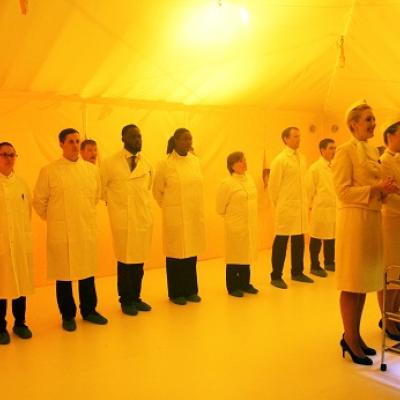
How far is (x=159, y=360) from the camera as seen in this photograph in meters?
3.19

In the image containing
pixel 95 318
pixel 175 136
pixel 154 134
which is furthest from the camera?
pixel 154 134

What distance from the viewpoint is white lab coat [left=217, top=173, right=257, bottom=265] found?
459cm

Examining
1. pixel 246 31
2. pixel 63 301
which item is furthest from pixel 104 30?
pixel 63 301

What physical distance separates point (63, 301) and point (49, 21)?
210 cm

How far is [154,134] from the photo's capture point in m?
5.68

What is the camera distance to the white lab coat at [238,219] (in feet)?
15.1

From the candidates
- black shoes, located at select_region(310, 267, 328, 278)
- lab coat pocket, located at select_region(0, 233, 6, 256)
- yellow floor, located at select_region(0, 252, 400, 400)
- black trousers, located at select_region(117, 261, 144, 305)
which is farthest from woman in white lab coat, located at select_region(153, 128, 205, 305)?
black shoes, located at select_region(310, 267, 328, 278)

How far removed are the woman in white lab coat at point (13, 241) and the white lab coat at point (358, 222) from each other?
2217 mm

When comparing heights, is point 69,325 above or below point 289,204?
below

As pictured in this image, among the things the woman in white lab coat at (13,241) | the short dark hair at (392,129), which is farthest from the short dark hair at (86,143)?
the short dark hair at (392,129)

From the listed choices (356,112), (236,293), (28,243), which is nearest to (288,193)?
(236,293)

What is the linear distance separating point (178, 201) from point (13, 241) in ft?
4.76

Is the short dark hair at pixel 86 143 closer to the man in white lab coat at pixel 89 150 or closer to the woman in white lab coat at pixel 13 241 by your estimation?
the man in white lab coat at pixel 89 150

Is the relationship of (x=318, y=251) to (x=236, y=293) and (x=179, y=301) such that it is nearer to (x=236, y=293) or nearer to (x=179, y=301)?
(x=236, y=293)
